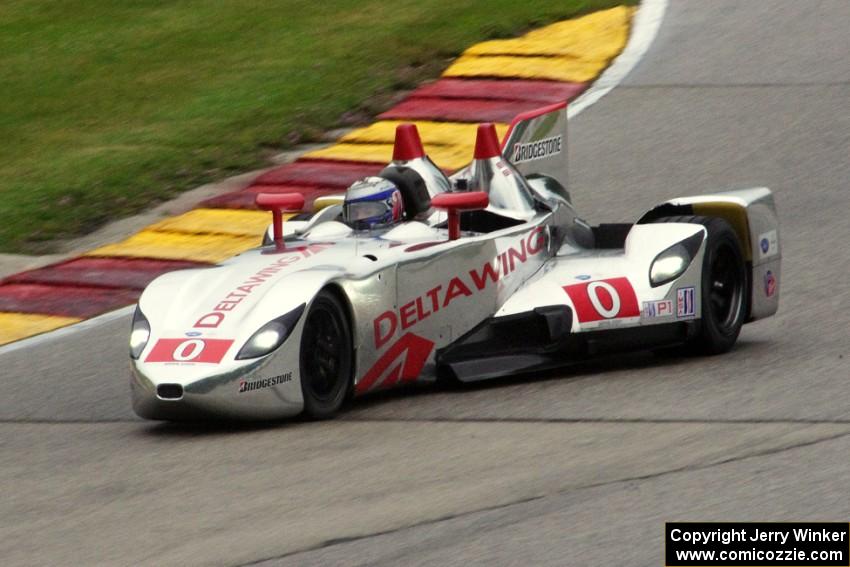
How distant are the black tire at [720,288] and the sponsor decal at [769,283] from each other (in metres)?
0.20

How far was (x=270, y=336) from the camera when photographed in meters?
7.60

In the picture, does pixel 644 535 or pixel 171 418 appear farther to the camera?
pixel 171 418

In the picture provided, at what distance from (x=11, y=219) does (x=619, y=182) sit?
4.68 meters

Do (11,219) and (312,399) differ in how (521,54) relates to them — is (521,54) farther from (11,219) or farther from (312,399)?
(312,399)

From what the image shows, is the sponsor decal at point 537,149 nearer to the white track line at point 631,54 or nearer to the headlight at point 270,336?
the headlight at point 270,336

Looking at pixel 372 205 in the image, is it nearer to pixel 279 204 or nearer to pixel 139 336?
pixel 279 204

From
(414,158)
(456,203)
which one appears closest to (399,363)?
(456,203)

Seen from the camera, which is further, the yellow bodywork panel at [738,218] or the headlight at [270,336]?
the yellow bodywork panel at [738,218]

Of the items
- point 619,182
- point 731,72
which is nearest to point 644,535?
point 619,182

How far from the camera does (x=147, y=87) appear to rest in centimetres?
1692

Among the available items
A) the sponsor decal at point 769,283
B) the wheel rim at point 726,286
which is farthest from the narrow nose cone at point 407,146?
the sponsor decal at point 769,283

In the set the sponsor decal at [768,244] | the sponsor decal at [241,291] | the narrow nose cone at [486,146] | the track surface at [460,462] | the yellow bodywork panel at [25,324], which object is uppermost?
the narrow nose cone at [486,146]

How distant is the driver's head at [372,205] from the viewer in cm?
875

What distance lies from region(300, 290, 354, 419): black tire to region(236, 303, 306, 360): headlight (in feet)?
0.30
